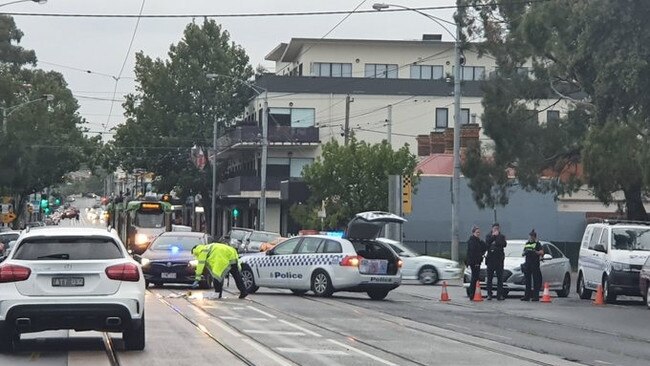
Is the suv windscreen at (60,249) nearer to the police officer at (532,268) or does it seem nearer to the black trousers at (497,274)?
the black trousers at (497,274)

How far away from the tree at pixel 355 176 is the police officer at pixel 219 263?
2963cm

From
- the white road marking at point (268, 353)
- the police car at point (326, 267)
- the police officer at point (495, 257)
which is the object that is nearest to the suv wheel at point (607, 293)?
the police officer at point (495, 257)

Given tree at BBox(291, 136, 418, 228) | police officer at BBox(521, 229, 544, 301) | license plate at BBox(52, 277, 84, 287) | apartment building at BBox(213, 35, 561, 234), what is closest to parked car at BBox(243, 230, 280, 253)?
tree at BBox(291, 136, 418, 228)

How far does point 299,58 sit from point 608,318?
62462 mm

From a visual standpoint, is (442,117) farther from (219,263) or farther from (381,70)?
(219,263)

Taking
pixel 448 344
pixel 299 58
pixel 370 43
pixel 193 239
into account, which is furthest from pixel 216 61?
pixel 448 344

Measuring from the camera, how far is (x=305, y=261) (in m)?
29.0

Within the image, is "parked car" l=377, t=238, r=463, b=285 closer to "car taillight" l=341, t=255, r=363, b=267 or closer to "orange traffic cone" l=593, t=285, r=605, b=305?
"orange traffic cone" l=593, t=285, r=605, b=305

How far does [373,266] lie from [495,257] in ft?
10.4

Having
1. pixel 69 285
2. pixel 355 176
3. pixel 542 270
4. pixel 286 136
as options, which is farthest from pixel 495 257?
pixel 286 136

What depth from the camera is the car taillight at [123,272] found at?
1533 cm

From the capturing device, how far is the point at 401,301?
29156mm

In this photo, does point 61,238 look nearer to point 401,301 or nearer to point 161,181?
point 401,301

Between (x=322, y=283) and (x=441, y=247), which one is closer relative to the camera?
(x=322, y=283)
